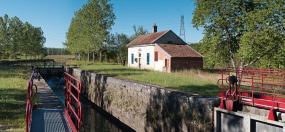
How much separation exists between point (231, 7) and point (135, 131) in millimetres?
10197

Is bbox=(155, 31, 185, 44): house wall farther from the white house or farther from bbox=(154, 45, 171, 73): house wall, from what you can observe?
bbox=(154, 45, 171, 73): house wall

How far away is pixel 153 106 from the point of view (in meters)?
8.99

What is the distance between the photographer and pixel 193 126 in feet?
22.5

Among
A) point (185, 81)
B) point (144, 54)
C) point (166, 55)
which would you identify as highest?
point (144, 54)

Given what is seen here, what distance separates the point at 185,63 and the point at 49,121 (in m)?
17.4

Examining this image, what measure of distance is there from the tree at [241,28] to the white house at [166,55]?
507cm

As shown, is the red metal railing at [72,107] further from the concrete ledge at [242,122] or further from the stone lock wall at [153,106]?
the concrete ledge at [242,122]

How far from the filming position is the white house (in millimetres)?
20609

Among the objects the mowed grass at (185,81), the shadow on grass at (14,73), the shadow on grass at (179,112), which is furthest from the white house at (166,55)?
the shadow on grass at (14,73)

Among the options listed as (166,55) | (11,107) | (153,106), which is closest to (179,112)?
(153,106)

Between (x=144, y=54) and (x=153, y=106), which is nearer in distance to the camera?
(x=153, y=106)

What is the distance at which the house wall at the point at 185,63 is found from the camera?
20359 millimetres

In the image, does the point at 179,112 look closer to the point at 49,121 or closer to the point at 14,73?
the point at 49,121

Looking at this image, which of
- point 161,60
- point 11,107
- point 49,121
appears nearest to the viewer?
point 49,121
